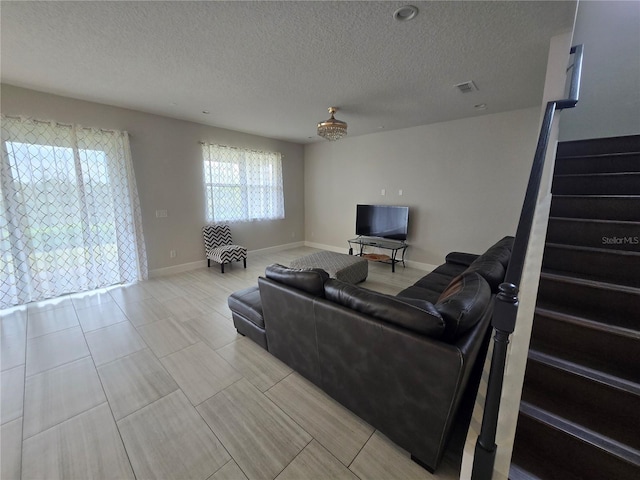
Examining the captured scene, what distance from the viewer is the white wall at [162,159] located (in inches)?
123

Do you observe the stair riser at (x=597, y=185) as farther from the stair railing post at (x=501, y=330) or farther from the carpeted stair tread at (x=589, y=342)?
the stair railing post at (x=501, y=330)

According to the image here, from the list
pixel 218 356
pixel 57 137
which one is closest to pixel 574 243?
pixel 218 356

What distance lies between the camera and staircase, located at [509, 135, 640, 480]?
3.50 feet

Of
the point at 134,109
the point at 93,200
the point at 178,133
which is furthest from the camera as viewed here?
the point at 178,133

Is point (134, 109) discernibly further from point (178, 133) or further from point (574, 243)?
point (574, 243)

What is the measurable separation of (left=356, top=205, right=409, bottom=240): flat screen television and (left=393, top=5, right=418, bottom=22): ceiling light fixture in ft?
10.4

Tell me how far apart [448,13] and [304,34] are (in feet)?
3.36

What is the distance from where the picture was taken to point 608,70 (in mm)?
2795

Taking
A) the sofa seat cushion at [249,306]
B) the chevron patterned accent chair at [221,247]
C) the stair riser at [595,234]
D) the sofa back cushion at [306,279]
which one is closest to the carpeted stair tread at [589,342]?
the stair riser at [595,234]

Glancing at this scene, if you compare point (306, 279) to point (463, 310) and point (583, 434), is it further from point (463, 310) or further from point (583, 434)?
point (583, 434)

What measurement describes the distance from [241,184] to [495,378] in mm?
5070

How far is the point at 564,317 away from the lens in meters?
1.38

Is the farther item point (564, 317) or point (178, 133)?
→ point (178, 133)

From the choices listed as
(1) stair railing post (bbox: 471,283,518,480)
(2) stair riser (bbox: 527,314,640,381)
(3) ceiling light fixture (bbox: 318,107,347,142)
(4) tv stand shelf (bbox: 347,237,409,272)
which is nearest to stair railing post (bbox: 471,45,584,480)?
(1) stair railing post (bbox: 471,283,518,480)
